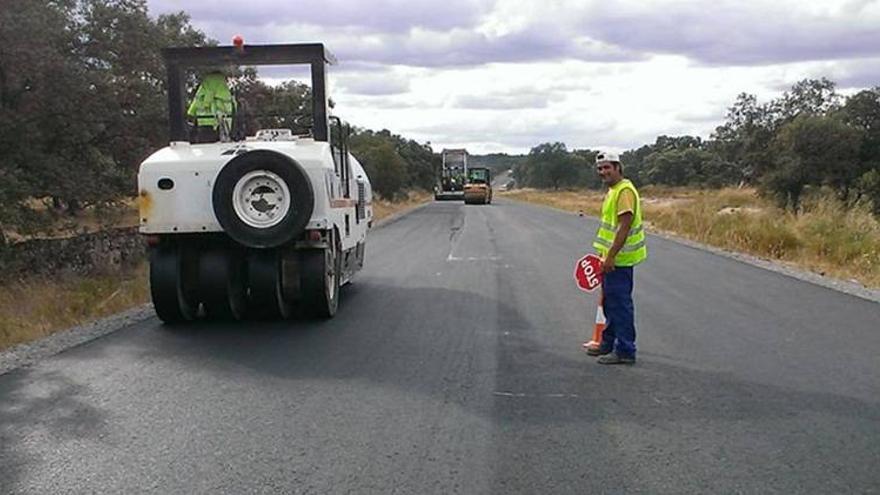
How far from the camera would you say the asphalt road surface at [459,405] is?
17.3 feet

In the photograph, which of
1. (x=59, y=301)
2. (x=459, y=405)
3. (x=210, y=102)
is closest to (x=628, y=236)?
(x=459, y=405)

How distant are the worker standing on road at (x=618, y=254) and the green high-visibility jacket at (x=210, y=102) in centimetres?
501

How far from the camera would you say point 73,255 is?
→ 20.3 meters

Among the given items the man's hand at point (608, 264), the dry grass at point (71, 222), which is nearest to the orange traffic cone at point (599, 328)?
the man's hand at point (608, 264)

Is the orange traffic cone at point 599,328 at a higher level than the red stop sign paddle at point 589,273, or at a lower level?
lower

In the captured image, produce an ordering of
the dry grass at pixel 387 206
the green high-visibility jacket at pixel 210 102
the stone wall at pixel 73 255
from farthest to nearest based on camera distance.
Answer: the dry grass at pixel 387 206 → the stone wall at pixel 73 255 → the green high-visibility jacket at pixel 210 102

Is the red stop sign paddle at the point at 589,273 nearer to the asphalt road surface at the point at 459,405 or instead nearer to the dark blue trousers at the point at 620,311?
the dark blue trousers at the point at 620,311

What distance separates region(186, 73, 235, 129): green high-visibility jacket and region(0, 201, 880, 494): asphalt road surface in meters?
2.49

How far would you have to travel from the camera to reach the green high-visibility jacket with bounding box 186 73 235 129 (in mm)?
11305

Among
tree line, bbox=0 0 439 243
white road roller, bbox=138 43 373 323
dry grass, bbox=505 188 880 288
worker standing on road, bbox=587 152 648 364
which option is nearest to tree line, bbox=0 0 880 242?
tree line, bbox=0 0 439 243

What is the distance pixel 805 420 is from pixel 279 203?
5512 millimetres

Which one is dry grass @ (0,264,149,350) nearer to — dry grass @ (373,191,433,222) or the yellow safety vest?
the yellow safety vest

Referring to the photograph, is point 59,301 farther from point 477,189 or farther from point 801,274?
point 477,189

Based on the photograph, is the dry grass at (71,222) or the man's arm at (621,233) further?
the dry grass at (71,222)
